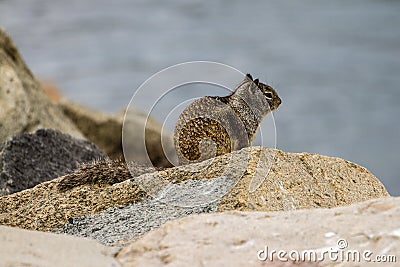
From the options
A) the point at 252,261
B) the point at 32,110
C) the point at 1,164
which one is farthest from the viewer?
the point at 32,110

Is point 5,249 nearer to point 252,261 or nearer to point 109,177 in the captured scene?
point 252,261

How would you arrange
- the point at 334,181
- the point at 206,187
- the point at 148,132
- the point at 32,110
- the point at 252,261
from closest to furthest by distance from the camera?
the point at 252,261 → the point at 206,187 → the point at 334,181 → the point at 32,110 → the point at 148,132

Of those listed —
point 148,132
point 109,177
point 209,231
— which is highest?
point 209,231

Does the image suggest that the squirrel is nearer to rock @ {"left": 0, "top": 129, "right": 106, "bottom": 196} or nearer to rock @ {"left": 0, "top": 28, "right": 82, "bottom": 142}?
rock @ {"left": 0, "top": 129, "right": 106, "bottom": 196}

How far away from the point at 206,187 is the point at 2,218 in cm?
163

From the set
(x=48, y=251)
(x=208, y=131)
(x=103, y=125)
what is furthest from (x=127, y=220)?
(x=103, y=125)

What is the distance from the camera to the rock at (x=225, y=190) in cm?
515

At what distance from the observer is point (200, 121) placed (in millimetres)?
5719

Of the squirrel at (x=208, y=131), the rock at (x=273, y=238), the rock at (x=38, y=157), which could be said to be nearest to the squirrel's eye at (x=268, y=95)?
the squirrel at (x=208, y=131)

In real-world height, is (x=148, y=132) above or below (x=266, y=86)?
below

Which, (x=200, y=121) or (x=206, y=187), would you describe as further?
(x=200, y=121)

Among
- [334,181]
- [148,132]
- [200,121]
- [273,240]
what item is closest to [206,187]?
[200,121]

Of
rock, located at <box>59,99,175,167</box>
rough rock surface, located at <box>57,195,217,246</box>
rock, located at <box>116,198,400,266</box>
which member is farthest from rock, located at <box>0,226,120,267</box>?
rock, located at <box>59,99,175,167</box>

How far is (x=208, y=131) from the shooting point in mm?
5719
